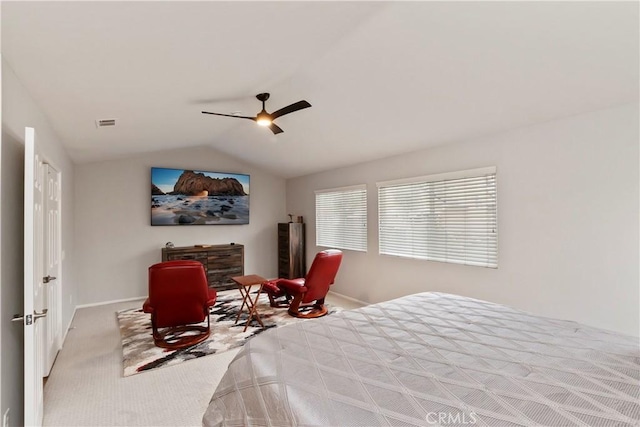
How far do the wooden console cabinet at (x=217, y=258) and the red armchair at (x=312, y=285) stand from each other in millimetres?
1767

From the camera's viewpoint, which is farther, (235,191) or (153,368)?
(235,191)

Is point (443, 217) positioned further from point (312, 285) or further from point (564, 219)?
point (312, 285)

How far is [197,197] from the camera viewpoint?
6.13 metres

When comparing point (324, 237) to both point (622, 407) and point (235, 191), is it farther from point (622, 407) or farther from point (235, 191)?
point (622, 407)

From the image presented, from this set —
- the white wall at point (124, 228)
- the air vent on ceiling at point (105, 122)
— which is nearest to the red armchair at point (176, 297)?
the air vent on ceiling at point (105, 122)

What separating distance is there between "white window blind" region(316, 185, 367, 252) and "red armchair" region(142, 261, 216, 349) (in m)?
2.75

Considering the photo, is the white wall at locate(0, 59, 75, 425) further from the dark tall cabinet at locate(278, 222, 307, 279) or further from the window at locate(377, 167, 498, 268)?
the dark tall cabinet at locate(278, 222, 307, 279)

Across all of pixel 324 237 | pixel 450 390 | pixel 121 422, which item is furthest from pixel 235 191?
pixel 450 390

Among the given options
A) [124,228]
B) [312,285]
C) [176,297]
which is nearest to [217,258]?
[124,228]

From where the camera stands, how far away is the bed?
108 centimetres

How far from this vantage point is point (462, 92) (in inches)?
109

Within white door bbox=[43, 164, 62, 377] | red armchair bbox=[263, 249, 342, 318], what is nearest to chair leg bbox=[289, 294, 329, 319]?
red armchair bbox=[263, 249, 342, 318]

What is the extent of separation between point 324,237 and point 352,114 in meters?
3.10

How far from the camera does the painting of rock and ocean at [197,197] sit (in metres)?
5.77
